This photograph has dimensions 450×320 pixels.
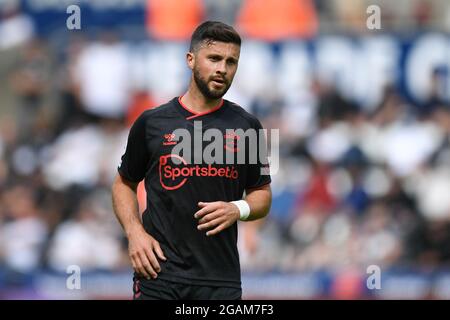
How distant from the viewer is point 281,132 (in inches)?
510

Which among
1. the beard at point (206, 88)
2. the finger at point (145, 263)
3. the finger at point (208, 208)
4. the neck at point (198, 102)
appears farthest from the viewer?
the neck at point (198, 102)

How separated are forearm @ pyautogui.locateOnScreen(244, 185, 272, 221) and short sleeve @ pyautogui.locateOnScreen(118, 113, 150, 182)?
2.28ft

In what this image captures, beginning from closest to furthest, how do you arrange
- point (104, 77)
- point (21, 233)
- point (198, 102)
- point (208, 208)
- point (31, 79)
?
point (208, 208), point (198, 102), point (21, 233), point (104, 77), point (31, 79)

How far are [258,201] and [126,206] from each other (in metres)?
0.84

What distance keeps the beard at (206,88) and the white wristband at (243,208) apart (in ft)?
2.20

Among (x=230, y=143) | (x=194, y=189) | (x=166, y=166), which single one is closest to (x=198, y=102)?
(x=230, y=143)

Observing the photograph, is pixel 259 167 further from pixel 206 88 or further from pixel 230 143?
pixel 206 88

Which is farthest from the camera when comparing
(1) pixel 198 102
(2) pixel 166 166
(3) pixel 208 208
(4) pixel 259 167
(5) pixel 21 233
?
(5) pixel 21 233

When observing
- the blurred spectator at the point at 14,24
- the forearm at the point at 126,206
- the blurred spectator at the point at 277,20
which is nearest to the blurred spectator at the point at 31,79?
the blurred spectator at the point at 14,24

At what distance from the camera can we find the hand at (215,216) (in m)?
5.93

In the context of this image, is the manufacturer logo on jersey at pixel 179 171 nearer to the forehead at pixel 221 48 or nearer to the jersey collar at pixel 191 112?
the jersey collar at pixel 191 112

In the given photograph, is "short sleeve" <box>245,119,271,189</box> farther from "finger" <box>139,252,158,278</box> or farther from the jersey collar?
"finger" <box>139,252,158,278</box>

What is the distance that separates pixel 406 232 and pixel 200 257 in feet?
23.4

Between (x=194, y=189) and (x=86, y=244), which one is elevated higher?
(x=194, y=189)
